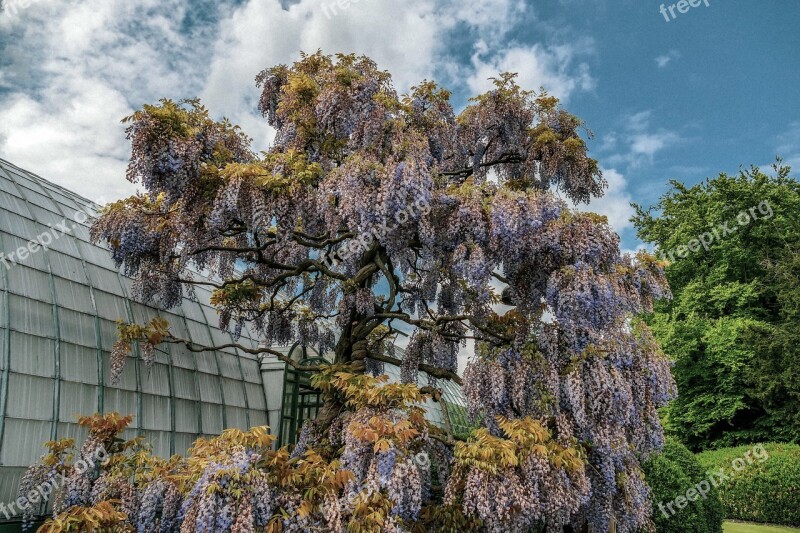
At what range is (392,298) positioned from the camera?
987 cm

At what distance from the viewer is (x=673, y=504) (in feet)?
43.2

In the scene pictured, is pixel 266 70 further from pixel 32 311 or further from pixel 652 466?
pixel 652 466

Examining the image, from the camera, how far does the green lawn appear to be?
60.0 feet

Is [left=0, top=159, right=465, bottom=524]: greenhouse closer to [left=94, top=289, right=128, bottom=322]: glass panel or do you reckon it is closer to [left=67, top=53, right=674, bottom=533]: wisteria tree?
[left=94, top=289, right=128, bottom=322]: glass panel

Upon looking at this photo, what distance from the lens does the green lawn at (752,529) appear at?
60.0 feet

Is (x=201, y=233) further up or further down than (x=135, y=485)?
further up

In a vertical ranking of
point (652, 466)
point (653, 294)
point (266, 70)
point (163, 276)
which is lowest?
point (652, 466)

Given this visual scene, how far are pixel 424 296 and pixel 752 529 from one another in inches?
610

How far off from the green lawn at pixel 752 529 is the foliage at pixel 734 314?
16.4 feet

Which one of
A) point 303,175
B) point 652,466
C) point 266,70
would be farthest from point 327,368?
point 652,466

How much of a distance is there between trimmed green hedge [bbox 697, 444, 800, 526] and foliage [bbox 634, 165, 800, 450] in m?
3.33

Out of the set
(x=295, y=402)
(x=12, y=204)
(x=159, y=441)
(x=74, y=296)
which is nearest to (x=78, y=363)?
(x=74, y=296)

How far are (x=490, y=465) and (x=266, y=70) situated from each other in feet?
27.0

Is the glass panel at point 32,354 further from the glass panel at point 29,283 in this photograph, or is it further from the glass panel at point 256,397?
the glass panel at point 256,397
